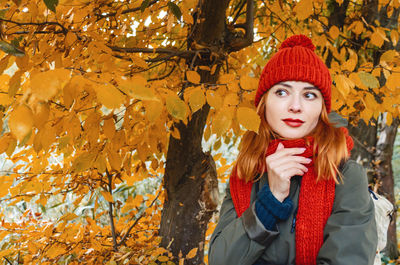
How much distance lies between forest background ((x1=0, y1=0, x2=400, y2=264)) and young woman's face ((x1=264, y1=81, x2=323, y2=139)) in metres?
0.15

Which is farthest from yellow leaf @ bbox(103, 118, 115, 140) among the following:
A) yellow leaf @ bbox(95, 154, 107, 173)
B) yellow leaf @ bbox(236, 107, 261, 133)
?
yellow leaf @ bbox(236, 107, 261, 133)

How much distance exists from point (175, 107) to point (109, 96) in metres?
0.40

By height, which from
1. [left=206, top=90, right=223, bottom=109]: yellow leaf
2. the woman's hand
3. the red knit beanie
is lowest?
the woman's hand

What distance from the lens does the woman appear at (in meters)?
1.07

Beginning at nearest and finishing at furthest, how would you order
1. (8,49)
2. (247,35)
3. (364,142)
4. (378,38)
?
(8,49) < (378,38) < (247,35) < (364,142)

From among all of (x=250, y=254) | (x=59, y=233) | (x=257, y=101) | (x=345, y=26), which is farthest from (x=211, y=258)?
(x=345, y=26)

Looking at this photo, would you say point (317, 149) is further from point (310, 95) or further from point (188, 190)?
point (188, 190)

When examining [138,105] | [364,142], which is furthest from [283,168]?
[364,142]

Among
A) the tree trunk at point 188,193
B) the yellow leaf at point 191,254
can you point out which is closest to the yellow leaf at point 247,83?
the tree trunk at point 188,193

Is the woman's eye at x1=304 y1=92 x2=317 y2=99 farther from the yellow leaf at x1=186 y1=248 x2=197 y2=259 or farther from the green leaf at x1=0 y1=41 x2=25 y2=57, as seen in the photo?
the yellow leaf at x1=186 y1=248 x2=197 y2=259

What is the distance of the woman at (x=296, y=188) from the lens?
107 cm

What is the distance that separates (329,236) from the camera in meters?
1.05

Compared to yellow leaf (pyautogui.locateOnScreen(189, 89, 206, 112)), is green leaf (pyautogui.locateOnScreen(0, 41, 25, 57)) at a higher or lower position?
higher

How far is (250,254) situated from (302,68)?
674 mm
